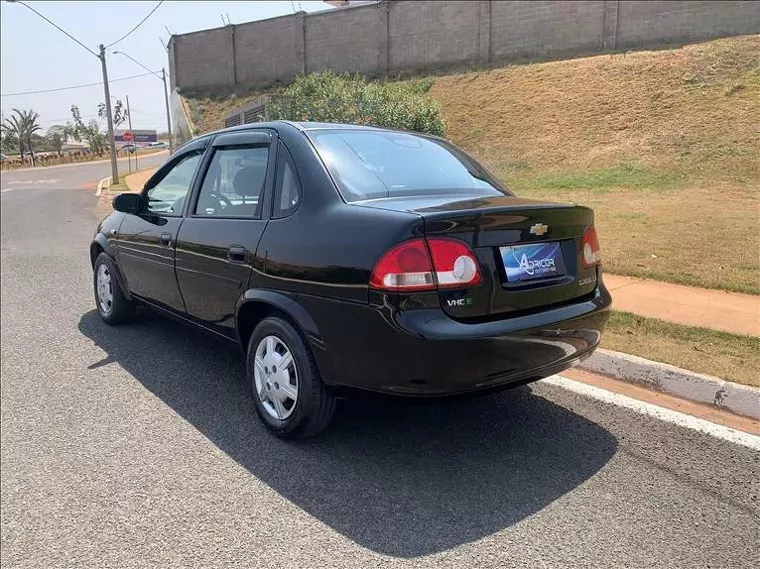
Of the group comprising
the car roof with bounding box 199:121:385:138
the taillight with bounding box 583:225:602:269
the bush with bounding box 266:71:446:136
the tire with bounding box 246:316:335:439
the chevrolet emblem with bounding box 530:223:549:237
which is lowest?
the tire with bounding box 246:316:335:439

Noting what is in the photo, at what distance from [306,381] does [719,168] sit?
1021cm

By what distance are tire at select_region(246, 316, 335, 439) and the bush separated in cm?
1037

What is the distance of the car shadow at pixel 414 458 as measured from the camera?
269 cm

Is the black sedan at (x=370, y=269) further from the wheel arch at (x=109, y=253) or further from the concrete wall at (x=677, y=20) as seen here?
the concrete wall at (x=677, y=20)

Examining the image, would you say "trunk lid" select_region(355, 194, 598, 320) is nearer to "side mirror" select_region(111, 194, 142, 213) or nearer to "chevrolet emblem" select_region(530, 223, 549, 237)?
"chevrolet emblem" select_region(530, 223, 549, 237)

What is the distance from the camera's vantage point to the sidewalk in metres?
5.21

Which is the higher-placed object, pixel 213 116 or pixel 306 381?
pixel 213 116

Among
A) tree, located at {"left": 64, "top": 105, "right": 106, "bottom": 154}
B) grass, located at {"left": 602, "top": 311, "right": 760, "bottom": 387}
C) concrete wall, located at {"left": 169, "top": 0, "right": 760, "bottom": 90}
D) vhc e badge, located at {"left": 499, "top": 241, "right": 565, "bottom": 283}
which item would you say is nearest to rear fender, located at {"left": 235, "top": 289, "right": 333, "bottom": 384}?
vhc e badge, located at {"left": 499, "top": 241, "right": 565, "bottom": 283}

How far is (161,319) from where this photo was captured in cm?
588

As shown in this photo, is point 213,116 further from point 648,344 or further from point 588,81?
point 648,344

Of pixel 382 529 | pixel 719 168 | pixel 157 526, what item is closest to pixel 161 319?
pixel 157 526

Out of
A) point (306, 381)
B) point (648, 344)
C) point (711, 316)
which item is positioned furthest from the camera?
point (711, 316)

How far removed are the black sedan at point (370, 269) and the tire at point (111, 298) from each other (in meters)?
1.47

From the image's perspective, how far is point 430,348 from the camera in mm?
2660
